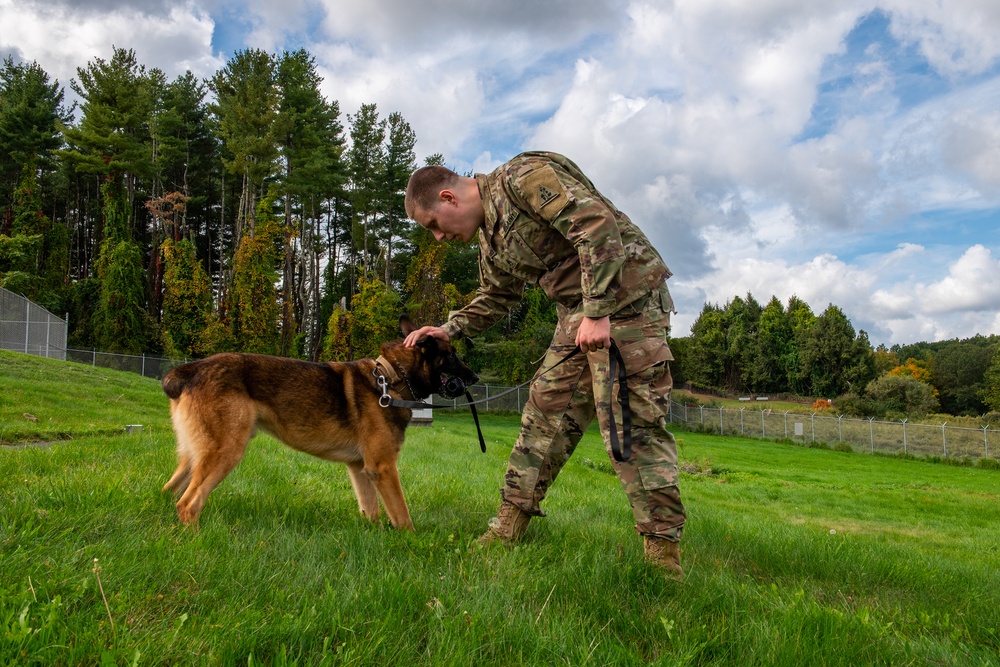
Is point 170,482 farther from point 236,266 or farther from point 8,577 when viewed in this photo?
point 236,266

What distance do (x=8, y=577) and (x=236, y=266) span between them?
39.3 meters

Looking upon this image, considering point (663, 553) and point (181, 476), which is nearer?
point (663, 553)

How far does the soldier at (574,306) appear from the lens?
332 cm

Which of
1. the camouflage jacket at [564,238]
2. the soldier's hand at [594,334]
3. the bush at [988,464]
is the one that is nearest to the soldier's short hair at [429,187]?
the camouflage jacket at [564,238]

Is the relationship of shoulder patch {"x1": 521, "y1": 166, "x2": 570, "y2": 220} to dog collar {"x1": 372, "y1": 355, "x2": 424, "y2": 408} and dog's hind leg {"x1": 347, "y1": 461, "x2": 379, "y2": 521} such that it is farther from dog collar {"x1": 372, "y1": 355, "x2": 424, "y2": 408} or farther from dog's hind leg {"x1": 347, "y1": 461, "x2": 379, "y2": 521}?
dog's hind leg {"x1": 347, "y1": 461, "x2": 379, "y2": 521}

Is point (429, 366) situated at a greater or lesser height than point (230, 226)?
lesser

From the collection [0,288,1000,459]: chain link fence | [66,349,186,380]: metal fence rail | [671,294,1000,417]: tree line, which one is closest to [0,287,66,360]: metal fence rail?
[0,288,1000,459]: chain link fence

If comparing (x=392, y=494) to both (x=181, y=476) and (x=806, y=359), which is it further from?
(x=806, y=359)

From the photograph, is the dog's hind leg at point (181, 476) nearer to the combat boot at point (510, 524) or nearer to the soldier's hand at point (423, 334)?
the soldier's hand at point (423, 334)

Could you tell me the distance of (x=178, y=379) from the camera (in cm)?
423

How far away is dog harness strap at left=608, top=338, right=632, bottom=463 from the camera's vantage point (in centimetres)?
337

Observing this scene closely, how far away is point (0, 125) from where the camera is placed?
4728cm

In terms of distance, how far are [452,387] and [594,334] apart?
2.02 m

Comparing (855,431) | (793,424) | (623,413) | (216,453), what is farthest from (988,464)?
(216,453)
